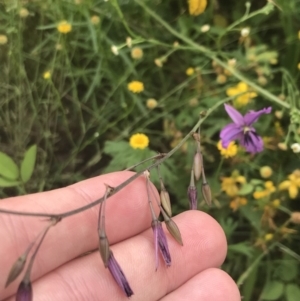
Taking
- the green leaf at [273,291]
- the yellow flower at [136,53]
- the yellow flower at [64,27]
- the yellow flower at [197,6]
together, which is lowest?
the green leaf at [273,291]

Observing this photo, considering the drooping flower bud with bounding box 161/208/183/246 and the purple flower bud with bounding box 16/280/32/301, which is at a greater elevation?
the purple flower bud with bounding box 16/280/32/301

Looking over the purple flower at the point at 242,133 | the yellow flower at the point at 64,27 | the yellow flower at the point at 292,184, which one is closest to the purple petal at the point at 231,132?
the purple flower at the point at 242,133

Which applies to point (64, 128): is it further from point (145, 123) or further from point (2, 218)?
point (2, 218)

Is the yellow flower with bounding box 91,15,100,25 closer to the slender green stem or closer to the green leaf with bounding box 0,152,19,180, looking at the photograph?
A: the slender green stem

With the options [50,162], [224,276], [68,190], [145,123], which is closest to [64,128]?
[50,162]

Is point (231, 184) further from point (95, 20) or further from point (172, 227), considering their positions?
point (95, 20)

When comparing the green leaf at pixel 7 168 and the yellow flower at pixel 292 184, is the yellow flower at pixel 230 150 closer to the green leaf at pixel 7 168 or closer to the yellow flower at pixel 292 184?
the yellow flower at pixel 292 184

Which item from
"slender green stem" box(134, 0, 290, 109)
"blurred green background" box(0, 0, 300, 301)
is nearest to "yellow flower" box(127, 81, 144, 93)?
"blurred green background" box(0, 0, 300, 301)
